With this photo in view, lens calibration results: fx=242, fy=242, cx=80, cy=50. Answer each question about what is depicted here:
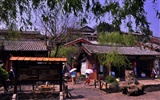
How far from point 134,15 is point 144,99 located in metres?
9.35

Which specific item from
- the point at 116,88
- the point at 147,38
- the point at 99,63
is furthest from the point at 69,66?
the point at 147,38

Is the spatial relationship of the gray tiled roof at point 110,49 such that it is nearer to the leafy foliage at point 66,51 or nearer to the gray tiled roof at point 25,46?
the leafy foliage at point 66,51

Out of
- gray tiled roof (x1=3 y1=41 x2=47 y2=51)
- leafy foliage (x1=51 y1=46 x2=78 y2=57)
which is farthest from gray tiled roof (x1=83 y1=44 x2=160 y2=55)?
gray tiled roof (x1=3 y1=41 x2=47 y2=51)

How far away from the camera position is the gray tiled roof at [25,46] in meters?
23.8

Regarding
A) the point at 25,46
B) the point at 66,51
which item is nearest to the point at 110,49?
the point at 66,51

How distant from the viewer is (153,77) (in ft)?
94.2

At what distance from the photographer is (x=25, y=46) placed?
81.1 feet

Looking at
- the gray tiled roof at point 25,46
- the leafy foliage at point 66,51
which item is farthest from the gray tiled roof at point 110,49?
the gray tiled roof at point 25,46

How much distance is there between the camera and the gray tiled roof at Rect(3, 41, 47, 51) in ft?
78.0

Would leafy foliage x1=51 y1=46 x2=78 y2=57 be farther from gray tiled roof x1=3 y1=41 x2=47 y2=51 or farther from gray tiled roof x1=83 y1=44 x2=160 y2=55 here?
gray tiled roof x1=3 y1=41 x2=47 y2=51

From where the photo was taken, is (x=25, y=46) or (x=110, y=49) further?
(x=110, y=49)

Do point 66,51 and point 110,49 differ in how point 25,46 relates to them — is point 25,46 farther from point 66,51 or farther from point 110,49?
point 110,49

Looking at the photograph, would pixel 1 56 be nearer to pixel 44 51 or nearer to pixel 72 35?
pixel 44 51

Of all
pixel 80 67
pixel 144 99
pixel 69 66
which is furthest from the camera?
pixel 69 66
